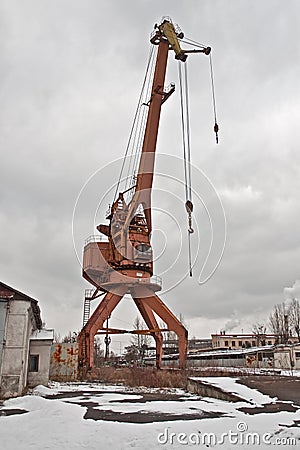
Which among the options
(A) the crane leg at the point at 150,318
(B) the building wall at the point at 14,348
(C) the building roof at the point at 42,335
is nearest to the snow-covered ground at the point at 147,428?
(B) the building wall at the point at 14,348

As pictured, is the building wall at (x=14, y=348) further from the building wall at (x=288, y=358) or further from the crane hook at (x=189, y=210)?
the building wall at (x=288, y=358)

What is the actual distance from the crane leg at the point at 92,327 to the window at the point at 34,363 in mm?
7174

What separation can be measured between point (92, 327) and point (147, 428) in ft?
63.4

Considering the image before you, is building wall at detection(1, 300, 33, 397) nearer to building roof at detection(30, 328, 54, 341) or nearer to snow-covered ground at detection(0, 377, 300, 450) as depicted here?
snow-covered ground at detection(0, 377, 300, 450)

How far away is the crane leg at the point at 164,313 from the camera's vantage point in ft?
96.0

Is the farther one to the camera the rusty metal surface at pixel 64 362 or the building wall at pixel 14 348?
the rusty metal surface at pixel 64 362

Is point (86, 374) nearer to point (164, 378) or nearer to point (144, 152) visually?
point (164, 378)

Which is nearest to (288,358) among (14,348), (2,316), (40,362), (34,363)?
(40,362)

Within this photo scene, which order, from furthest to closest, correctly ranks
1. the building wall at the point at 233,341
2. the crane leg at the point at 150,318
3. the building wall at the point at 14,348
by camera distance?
the building wall at the point at 233,341 → the crane leg at the point at 150,318 → the building wall at the point at 14,348

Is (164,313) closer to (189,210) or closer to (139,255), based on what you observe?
(139,255)

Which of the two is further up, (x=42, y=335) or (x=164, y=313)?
(x=164, y=313)

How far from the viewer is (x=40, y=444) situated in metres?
7.64

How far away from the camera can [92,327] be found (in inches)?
1084

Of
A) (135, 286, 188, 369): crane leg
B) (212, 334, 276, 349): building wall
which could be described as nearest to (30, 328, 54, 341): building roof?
(135, 286, 188, 369): crane leg
